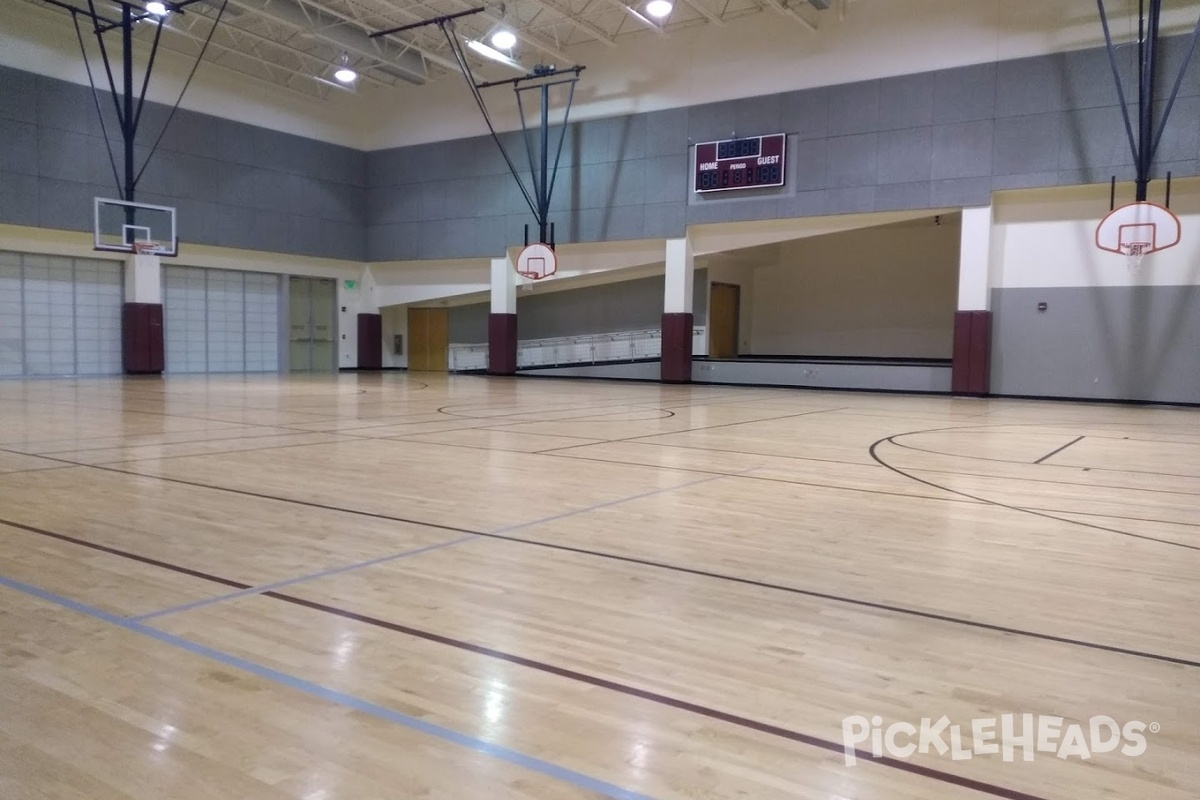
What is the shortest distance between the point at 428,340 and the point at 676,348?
10.4 m

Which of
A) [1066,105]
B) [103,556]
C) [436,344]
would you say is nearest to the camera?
[103,556]

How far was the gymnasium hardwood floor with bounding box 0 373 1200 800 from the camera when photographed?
84.8 inches

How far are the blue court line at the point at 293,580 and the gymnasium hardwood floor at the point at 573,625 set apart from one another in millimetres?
22

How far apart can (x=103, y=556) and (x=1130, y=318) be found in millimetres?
17896

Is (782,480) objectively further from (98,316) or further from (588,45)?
(98,316)

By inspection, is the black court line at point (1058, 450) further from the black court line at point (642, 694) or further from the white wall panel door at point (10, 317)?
the white wall panel door at point (10, 317)

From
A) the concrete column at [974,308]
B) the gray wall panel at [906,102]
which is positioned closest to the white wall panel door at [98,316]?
Result: the gray wall panel at [906,102]

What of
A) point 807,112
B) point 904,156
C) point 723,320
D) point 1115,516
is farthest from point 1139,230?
point 723,320

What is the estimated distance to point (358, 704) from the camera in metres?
2.47

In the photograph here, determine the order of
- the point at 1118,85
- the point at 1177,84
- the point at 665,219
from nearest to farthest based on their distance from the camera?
the point at 1177,84 → the point at 1118,85 → the point at 665,219

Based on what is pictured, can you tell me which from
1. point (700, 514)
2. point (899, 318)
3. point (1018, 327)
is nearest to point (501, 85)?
point (899, 318)

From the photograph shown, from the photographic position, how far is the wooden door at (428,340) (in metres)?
28.2

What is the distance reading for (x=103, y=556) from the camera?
157 inches

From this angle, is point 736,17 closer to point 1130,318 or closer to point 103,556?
point 1130,318
